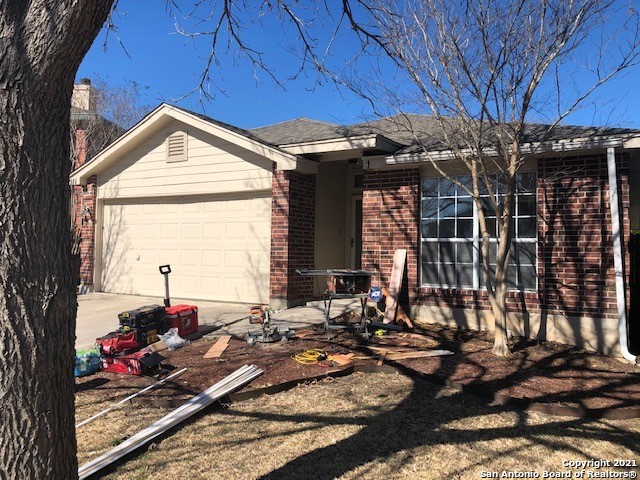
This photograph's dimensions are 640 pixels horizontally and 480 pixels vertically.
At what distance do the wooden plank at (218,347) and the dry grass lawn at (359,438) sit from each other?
1.60 m

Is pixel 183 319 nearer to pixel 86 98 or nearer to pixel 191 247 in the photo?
pixel 191 247

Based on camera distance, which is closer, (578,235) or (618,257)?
(618,257)

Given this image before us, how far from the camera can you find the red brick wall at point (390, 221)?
28.7 ft

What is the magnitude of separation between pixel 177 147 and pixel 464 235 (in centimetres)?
677

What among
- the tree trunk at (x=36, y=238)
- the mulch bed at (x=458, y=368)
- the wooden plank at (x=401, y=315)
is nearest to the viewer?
the tree trunk at (x=36, y=238)

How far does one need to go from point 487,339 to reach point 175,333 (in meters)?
4.73

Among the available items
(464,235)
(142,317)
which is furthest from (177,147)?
(464,235)

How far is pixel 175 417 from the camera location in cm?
451

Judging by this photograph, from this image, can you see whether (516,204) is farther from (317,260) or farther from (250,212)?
(250,212)

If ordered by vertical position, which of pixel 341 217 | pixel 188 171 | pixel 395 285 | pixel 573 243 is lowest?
pixel 395 285

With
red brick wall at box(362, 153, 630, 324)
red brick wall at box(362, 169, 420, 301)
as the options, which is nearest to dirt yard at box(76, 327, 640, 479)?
red brick wall at box(362, 153, 630, 324)

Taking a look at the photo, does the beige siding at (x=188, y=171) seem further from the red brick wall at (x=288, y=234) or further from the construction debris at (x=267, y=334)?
the construction debris at (x=267, y=334)

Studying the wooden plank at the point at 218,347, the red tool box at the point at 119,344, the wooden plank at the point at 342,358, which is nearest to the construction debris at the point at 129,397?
the wooden plank at the point at 218,347

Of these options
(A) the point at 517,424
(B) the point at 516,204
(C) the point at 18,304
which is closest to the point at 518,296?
(B) the point at 516,204
